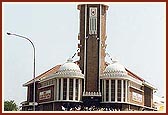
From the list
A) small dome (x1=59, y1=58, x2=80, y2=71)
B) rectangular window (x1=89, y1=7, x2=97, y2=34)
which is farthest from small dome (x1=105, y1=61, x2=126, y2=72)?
rectangular window (x1=89, y1=7, x2=97, y2=34)

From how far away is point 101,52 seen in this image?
43750 millimetres

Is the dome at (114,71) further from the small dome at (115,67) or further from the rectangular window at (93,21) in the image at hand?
the rectangular window at (93,21)

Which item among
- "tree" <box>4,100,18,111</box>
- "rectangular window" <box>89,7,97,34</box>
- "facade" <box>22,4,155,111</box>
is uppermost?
"rectangular window" <box>89,7,97,34</box>

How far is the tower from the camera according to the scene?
43281 millimetres

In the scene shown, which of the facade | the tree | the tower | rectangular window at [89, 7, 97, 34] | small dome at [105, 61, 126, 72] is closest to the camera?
the facade

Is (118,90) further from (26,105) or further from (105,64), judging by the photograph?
(26,105)

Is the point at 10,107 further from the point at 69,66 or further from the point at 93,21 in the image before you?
the point at 93,21

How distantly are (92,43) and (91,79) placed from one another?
3.81 meters

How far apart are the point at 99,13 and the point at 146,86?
11.9 m

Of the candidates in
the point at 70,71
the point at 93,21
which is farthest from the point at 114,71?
the point at 93,21

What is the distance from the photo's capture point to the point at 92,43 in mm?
43969

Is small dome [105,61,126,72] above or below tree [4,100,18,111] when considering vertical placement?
above

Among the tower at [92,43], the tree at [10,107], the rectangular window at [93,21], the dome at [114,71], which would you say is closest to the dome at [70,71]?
the tower at [92,43]

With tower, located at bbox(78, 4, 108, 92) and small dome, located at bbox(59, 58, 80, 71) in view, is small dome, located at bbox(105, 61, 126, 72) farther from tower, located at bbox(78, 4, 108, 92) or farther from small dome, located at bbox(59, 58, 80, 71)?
small dome, located at bbox(59, 58, 80, 71)
